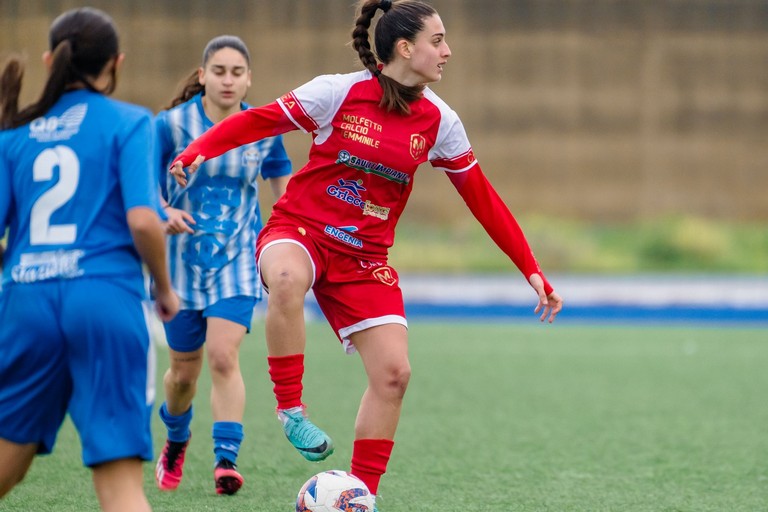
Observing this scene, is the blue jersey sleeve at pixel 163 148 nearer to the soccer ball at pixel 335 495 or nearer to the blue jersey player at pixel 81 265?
the soccer ball at pixel 335 495

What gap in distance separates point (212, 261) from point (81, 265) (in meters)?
2.13

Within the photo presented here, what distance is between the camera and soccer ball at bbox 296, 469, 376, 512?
4.05 meters

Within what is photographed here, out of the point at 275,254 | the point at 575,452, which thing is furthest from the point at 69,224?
the point at 575,452

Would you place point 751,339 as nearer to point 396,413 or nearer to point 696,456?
point 696,456

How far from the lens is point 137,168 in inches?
120

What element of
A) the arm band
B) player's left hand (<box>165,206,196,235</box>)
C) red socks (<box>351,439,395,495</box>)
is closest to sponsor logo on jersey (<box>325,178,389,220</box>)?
the arm band

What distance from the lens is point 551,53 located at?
2377cm

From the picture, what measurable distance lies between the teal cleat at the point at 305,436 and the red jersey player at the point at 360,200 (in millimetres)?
13

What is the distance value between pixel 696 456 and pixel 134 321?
3891 millimetres

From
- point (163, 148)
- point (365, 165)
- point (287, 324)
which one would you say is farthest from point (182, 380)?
point (365, 165)

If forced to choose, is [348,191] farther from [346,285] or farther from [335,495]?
[335,495]

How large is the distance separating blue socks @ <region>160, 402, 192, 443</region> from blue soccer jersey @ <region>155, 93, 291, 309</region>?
525 millimetres

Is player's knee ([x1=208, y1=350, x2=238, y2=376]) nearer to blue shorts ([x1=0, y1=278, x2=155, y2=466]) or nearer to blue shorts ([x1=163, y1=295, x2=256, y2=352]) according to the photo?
blue shorts ([x1=163, y1=295, x2=256, y2=352])

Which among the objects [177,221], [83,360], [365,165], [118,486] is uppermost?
[365,165]
